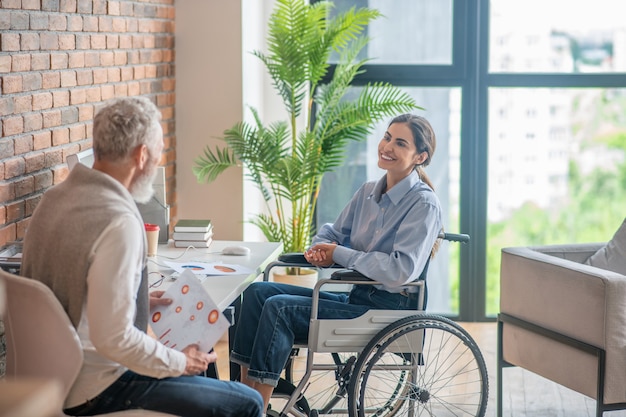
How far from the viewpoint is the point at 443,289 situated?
5258mm

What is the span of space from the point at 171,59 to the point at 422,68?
143 cm

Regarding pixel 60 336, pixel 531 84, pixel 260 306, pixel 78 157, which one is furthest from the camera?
pixel 531 84

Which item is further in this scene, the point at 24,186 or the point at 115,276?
the point at 24,186

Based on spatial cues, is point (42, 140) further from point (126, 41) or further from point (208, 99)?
point (208, 99)

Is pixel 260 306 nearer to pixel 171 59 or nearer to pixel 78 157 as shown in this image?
pixel 78 157

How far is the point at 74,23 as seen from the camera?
3.27 m

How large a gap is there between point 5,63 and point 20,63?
11cm

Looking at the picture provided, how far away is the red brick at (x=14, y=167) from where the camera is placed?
275 cm

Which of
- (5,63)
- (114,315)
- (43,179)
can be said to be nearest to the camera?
(114,315)

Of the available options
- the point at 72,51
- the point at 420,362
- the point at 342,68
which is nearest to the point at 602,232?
the point at 342,68

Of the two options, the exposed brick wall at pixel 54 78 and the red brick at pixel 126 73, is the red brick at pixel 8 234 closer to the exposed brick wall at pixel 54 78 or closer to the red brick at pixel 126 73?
the exposed brick wall at pixel 54 78

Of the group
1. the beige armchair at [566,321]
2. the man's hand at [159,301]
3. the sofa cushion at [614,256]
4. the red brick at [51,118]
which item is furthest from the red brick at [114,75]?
the sofa cushion at [614,256]

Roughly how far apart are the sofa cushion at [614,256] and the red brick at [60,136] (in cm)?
206

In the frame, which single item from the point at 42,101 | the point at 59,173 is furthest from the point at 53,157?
the point at 42,101
